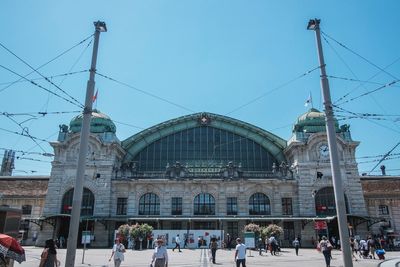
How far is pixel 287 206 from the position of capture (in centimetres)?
4341

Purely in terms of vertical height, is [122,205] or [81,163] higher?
[122,205]

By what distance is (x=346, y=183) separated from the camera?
43.1 meters

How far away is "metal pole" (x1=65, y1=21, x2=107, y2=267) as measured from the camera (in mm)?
13578

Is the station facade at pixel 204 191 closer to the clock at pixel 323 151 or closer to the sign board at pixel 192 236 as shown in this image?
the clock at pixel 323 151

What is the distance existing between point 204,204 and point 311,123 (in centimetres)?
1778

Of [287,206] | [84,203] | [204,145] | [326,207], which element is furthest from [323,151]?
[84,203]

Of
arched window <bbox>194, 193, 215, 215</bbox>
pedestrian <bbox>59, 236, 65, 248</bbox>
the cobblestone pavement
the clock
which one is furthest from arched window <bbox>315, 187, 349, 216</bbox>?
pedestrian <bbox>59, 236, 65, 248</bbox>

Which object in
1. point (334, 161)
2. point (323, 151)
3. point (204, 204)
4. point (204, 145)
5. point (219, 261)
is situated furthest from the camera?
point (204, 145)

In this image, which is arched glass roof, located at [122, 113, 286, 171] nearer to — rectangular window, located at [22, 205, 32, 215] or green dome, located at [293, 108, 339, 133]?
green dome, located at [293, 108, 339, 133]

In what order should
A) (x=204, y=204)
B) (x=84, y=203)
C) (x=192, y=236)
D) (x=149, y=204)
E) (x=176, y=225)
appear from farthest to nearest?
(x=149, y=204) → (x=204, y=204) → (x=84, y=203) → (x=176, y=225) → (x=192, y=236)

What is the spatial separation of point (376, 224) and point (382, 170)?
13.8 metres

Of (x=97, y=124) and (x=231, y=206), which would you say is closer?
(x=231, y=206)

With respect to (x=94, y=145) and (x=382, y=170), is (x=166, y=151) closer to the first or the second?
Result: (x=94, y=145)

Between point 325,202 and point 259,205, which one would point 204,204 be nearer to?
point 259,205
